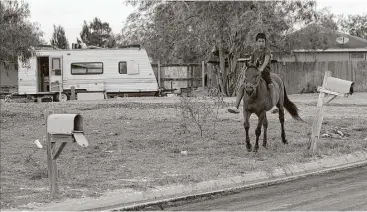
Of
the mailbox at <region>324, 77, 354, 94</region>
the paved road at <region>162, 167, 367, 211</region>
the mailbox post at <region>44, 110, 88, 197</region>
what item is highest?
the mailbox at <region>324, 77, 354, 94</region>

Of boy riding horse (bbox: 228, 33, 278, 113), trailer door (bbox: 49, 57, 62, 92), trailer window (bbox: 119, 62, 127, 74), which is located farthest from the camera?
trailer window (bbox: 119, 62, 127, 74)

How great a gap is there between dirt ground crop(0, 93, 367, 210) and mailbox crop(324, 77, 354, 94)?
1.29 m

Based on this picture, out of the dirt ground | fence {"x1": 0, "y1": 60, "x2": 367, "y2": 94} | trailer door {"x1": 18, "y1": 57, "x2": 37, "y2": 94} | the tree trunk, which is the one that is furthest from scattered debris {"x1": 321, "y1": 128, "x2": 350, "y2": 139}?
trailer door {"x1": 18, "y1": 57, "x2": 37, "y2": 94}

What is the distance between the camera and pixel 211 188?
907 cm

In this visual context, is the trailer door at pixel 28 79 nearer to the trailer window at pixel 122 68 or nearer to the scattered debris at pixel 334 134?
the trailer window at pixel 122 68

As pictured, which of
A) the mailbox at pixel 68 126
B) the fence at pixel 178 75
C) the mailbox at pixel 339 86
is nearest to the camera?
the mailbox at pixel 68 126

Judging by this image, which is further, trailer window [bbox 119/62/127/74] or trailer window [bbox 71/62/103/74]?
trailer window [bbox 119/62/127/74]

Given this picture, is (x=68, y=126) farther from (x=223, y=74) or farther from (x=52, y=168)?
(x=223, y=74)

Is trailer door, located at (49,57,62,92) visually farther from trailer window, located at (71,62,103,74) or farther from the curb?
the curb

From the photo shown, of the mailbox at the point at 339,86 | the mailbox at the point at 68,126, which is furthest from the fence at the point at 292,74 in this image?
the mailbox at the point at 68,126

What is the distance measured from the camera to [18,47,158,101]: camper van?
33.0 metres

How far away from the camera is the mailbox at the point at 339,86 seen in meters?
11.4

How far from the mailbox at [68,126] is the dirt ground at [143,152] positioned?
0.86 meters

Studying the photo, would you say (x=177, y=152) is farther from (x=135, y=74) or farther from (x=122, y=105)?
(x=135, y=74)
